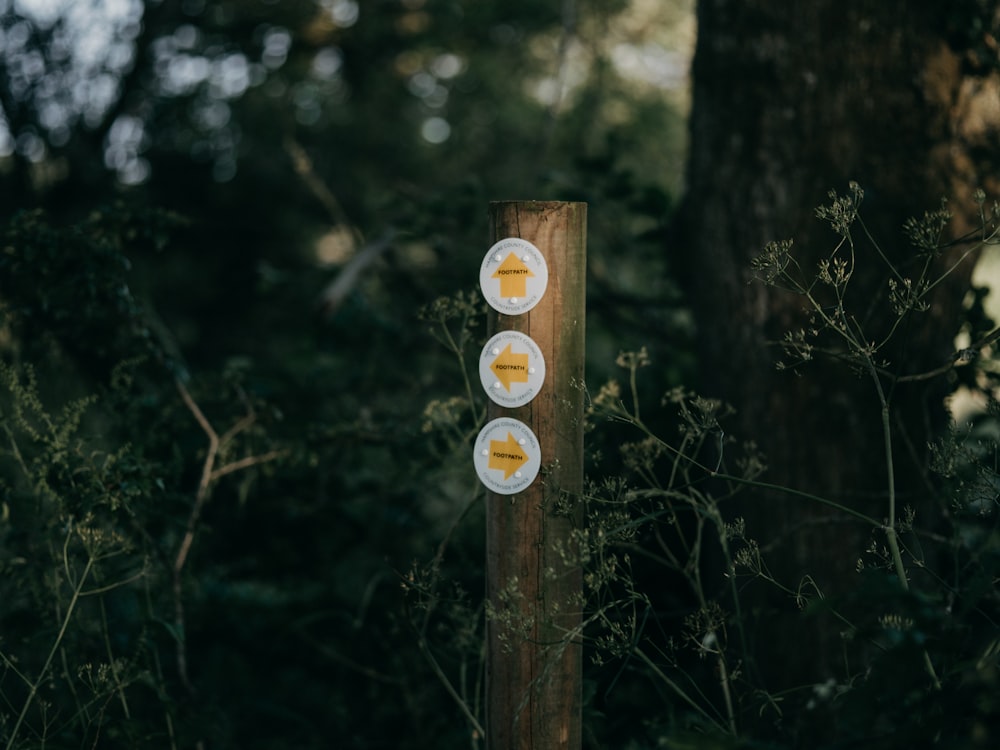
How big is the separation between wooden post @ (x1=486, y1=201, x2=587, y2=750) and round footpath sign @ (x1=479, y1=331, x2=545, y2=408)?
25mm

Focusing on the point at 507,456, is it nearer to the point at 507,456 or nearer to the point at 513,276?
the point at 507,456

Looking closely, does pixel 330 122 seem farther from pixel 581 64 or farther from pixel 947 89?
pixel 947 89

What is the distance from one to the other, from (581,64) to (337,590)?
9335 millimetres

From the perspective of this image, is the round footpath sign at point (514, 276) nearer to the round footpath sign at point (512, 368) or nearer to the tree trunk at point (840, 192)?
the round footpath sign at point (512, 368)

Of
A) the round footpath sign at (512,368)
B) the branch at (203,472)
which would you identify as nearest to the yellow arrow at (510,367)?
the round footpath sign at (512,368)

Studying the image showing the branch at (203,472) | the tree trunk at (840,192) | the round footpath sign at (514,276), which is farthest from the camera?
the tree trunk at (840,192)

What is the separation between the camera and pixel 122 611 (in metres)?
3.90

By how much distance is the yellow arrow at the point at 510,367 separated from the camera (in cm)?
241

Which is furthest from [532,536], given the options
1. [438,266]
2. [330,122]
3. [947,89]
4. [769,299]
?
[330,122]

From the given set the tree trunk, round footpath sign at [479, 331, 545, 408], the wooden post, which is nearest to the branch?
the wooden post

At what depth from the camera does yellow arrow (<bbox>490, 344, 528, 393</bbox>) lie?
2406 millimetres

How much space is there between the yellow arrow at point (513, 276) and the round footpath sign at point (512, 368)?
11 centimetres

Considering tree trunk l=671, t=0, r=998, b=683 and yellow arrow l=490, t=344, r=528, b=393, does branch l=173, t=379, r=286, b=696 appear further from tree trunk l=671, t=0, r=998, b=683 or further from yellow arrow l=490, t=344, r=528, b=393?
tree trunk l=671, t=0, r=998, b=683

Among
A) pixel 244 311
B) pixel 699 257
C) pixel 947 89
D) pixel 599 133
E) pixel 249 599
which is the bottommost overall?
pixel 244 311
